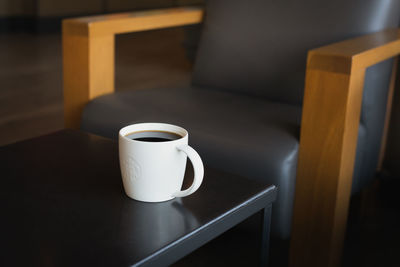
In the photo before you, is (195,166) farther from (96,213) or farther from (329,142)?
(329,142)

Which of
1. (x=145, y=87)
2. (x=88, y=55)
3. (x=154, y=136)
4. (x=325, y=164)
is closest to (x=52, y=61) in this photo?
(x=145, y=87)

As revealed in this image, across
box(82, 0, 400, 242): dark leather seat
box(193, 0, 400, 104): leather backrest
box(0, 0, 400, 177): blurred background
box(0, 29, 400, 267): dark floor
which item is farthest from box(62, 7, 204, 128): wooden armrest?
box(0, 0, 400, 177): blurred background

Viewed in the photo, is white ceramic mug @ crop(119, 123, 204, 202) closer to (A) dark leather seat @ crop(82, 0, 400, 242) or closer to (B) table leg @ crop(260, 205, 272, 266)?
(B) table leg @ crop(260, 205, 272, 266)

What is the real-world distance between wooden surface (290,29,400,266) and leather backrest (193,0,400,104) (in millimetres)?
185

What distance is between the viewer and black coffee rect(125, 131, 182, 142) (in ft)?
2.05

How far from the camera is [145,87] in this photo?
8.19 feet

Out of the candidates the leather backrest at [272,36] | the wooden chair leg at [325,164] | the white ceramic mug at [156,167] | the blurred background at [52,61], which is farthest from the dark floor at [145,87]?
the white ceramic mug at [156,167]

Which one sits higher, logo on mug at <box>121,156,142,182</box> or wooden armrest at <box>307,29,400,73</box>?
wooden armrest at <box>307,29,400,73</box>

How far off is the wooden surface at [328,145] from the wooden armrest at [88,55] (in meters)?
0.50

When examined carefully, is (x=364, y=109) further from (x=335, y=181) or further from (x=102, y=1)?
(x=102, y=1)

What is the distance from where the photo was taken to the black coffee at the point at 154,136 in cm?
62

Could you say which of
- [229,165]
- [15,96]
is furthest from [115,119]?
[15,96]

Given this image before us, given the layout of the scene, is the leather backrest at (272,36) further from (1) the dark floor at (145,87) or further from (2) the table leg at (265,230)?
(2) the table leg at (265,230)

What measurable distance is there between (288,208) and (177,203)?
0.39 m
